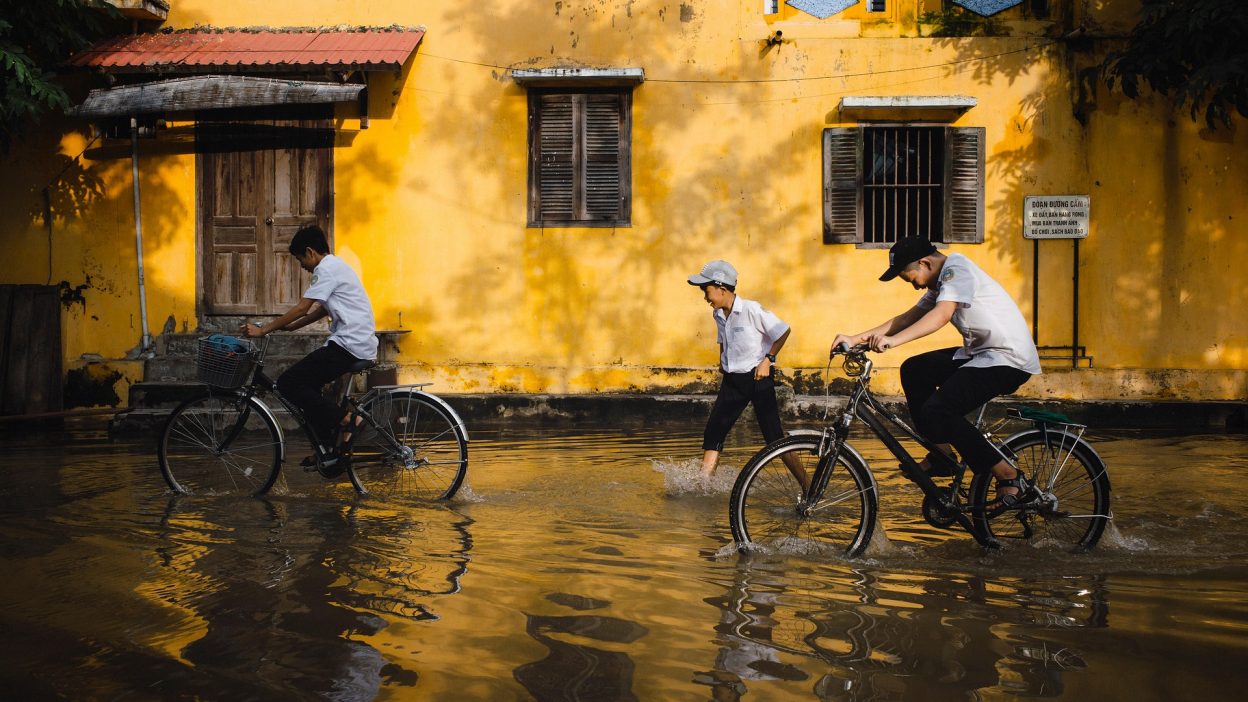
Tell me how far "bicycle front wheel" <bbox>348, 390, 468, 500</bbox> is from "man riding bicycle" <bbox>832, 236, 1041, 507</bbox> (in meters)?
2.77

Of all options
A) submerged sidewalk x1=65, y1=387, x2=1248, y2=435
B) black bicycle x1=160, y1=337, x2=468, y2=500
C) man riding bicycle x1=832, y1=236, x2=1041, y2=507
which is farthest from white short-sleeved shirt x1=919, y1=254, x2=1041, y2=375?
submerged sidewalk x1=65, y1=387, x2=1248, y2=435

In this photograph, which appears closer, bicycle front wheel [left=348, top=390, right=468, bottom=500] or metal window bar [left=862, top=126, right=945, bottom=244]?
bicycle front wheel [left=348, top=390, right=468, bottom=500]

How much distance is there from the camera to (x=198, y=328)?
12781mm

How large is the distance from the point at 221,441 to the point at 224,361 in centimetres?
60

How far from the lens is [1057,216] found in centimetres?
1251

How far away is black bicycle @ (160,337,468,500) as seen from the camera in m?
7.09

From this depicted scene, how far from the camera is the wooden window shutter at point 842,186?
12625mm

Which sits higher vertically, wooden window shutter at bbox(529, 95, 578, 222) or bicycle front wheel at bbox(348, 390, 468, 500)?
wooden window shutter at bbox(529, 95, 578, 222)

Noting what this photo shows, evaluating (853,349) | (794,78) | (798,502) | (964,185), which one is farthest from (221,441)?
(964,185)

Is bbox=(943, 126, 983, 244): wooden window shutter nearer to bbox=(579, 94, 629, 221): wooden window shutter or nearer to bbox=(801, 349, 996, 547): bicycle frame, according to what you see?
bbox=(579, 94, 629, 221): wooden window shutter

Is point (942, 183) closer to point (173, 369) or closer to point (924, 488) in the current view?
point (924, 488)

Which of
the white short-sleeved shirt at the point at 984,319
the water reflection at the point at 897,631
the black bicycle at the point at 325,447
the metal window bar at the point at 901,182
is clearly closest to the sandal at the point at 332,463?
the black bicycle at the point at 325,447

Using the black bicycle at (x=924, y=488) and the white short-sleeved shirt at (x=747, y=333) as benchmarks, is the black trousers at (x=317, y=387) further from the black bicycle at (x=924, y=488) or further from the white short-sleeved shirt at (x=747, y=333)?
the black bicycle at (x=924, y=488)

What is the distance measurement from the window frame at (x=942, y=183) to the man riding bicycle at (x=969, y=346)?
23.4 feet
